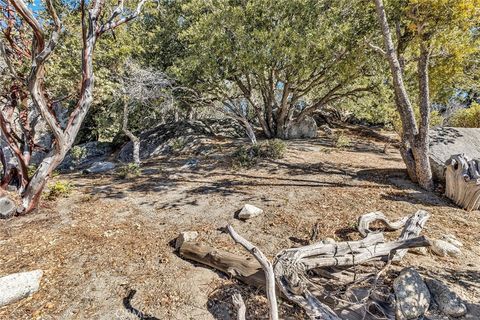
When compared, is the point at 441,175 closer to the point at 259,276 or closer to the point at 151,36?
the point at 259,276

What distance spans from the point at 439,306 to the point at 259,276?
1863 millimetres

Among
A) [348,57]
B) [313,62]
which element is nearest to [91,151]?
[313,62]

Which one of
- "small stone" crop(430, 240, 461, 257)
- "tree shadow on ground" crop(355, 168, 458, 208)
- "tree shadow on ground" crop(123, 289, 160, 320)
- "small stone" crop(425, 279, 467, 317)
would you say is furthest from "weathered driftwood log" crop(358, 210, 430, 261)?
"tree shadow on ground" crop(123, 289, 160, 320)

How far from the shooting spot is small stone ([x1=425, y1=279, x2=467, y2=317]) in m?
2.46

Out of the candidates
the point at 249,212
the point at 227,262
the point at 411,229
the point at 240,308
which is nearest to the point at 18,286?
the point at 227,262

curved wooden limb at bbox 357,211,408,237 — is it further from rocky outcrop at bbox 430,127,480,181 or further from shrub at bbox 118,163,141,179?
shrub at bbox 118,163,141,179

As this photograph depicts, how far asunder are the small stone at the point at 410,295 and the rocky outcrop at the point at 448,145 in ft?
12.6

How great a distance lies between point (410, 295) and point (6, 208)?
246 inches

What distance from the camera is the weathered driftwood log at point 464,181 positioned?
14.6ft

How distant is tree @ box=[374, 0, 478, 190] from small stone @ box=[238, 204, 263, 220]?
3.72m

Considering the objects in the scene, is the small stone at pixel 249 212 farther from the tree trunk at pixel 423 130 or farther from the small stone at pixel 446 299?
the tree trunk at pixel 423 130

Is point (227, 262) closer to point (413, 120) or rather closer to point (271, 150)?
point (413, 120)

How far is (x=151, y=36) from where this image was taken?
908 centimetres

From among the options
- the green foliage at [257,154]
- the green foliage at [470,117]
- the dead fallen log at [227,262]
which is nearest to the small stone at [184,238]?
the dead fallen log at [227,262]
